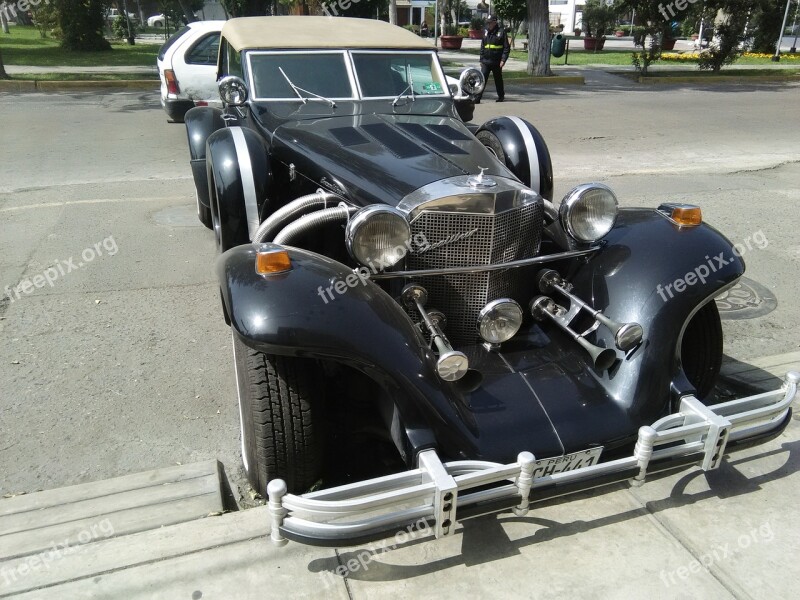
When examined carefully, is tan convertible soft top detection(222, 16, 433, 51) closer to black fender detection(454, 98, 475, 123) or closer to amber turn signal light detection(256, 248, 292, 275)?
black fender detection(454, 98, 475, 123)

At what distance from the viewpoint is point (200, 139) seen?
5.09 metres

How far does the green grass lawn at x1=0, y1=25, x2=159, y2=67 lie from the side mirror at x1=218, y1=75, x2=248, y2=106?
17284 millimetres

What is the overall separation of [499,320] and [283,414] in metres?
1.04

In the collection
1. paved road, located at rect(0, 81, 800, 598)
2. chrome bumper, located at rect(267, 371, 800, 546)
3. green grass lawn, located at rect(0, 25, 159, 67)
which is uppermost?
green grass lawn, located at rect(0, 25, 159, 67)

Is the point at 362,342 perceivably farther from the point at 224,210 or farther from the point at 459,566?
the point at 224,210

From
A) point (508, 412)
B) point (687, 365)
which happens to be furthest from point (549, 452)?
point (687, 365)

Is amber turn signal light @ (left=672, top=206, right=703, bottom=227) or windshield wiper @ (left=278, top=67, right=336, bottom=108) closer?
amber turn signal light @ (left=672, top=206, right=703, bottom=227)

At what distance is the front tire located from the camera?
2496 mm

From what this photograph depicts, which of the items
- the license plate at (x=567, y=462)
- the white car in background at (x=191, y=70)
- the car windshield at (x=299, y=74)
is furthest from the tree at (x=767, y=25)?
the license plate at (x=567, y=462)

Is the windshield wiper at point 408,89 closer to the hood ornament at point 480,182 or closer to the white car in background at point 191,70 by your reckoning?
the hood ornament at point 480,182

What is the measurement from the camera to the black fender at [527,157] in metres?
4.64

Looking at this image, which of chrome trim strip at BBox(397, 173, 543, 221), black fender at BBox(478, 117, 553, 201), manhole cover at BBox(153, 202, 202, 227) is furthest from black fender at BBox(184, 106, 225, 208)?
chrome trim strip at BBox(397, 173, 543, 221)

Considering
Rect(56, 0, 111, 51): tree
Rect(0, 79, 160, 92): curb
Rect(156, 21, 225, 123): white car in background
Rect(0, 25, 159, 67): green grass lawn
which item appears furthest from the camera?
Rect(56, 0, 111, 51): tree

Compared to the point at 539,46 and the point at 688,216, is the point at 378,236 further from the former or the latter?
the point at 539,46
